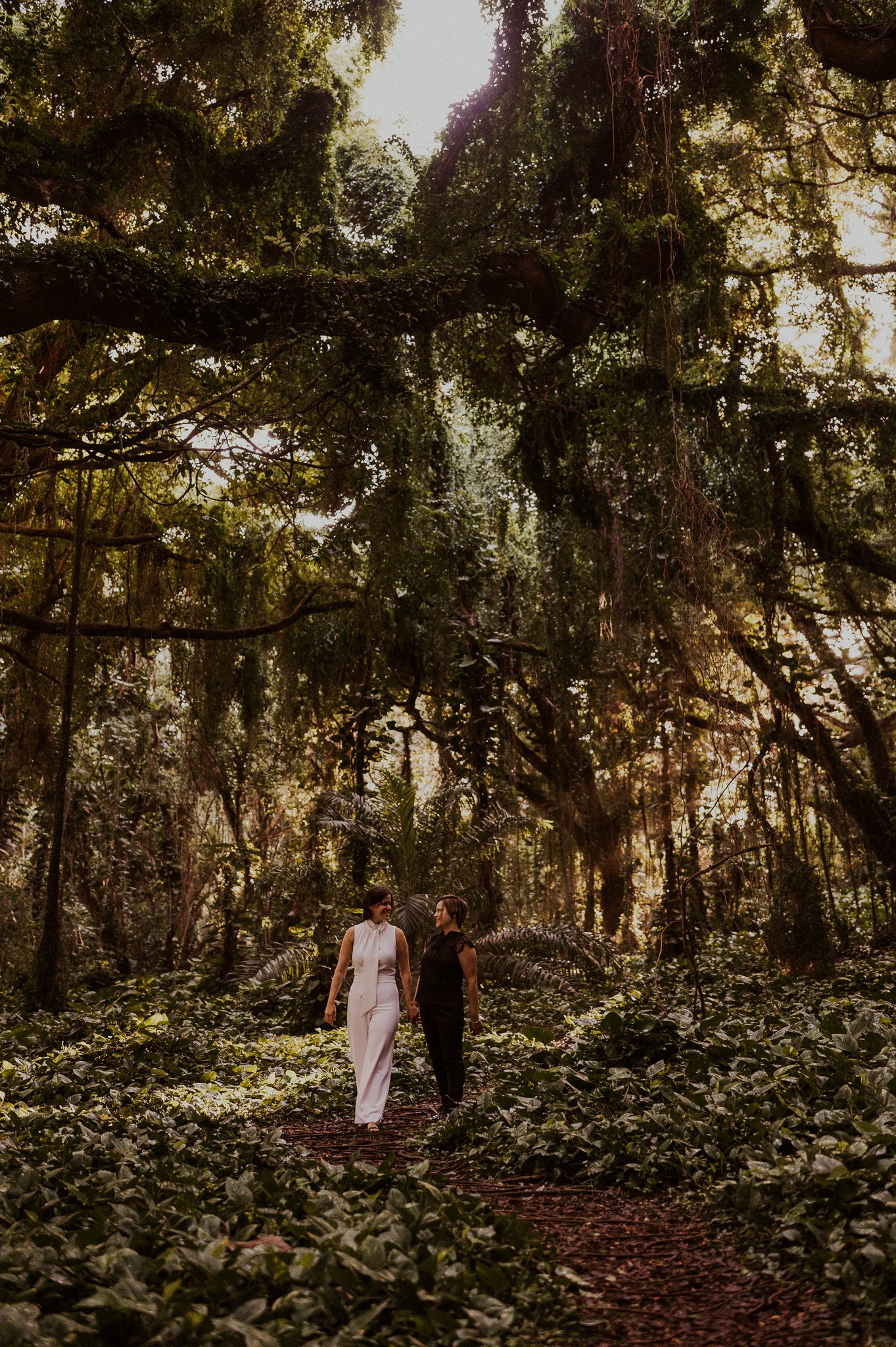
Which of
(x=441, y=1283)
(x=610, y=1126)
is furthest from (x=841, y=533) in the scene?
(x=441, y=1283)

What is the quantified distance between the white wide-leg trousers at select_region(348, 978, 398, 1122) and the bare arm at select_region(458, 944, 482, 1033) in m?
0.42

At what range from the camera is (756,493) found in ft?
35.4

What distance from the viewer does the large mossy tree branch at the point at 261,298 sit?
20.3ft

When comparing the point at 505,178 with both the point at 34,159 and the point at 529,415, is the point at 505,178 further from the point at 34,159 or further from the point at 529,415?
the point at 34,159

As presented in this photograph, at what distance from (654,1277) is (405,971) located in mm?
2957

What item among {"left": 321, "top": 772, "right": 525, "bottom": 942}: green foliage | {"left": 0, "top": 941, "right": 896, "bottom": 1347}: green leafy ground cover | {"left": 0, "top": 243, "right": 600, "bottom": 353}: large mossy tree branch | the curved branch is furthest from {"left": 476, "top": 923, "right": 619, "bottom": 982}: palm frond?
{"left": 0, "top": 243, "right": 600, "bottom": 353}: large mossy tree branch

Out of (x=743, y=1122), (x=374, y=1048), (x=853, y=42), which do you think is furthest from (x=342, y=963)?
(x=853, y=42)

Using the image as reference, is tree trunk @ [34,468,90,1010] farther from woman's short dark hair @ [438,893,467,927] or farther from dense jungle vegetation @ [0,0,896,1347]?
woman's short dark hair @ [438,893,467,927]

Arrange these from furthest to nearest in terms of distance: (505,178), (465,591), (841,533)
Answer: (465,591) < (841,533) < (505,178)

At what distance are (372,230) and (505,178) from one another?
2868 millimetres

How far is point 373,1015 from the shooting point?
5812 mm

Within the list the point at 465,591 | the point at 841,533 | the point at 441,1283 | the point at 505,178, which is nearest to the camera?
the point at 441,1283

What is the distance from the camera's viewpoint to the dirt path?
9.16 ft

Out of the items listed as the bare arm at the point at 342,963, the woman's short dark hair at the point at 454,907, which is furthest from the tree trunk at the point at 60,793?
the woman's short dark hair at the point at 454,907
